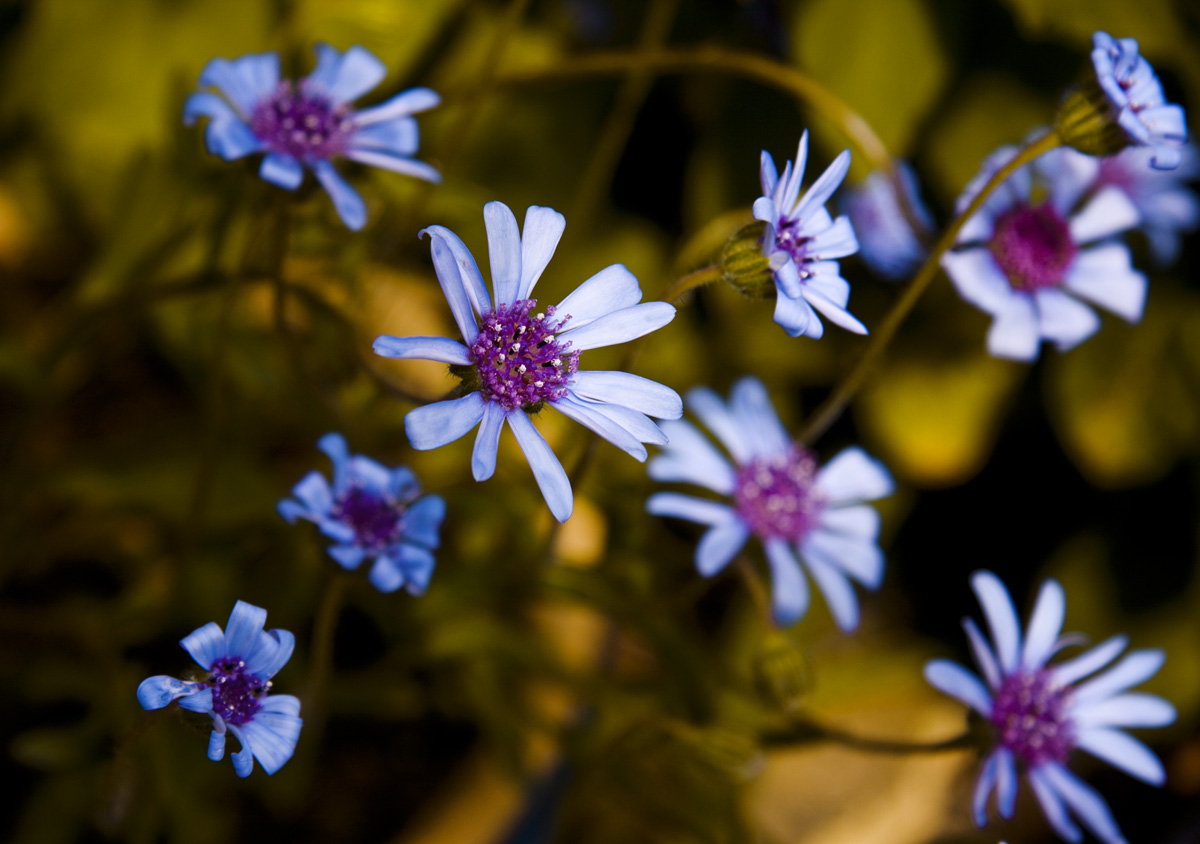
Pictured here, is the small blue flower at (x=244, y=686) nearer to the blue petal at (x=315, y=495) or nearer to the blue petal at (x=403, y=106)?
the blue petal at (x=315, y=495)

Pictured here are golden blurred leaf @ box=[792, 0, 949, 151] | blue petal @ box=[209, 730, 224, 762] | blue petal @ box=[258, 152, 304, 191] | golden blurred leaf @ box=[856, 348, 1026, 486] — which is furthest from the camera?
golden blurred leaf @ box=[856, 348, 1026, 486]

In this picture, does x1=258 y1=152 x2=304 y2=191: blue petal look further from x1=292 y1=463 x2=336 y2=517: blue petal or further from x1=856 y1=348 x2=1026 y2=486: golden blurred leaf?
x1=856 y1=348 x2=1026 y2=486: golden blurred leaf

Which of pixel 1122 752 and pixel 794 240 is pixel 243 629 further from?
pixel 1122 752

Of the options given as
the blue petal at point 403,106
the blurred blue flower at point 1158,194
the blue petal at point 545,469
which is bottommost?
the blue petal at point 545,469

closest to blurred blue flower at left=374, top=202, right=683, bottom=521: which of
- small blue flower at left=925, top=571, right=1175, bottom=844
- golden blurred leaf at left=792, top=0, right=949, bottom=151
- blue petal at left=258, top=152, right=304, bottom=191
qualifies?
blue petal at left=258, top=152, right=304, bottom=191

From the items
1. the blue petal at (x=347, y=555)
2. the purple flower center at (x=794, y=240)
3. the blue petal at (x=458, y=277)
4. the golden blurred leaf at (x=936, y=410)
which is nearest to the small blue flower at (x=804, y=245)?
the purple flower center at (x=794, y=240)
